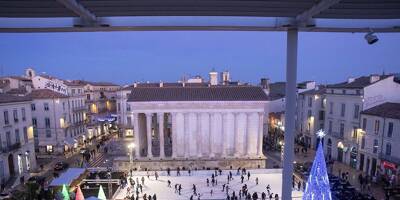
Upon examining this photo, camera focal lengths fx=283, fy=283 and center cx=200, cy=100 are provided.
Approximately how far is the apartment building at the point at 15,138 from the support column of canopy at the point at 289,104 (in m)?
26.8

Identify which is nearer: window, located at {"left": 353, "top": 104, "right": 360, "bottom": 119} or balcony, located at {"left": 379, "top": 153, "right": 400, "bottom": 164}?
balcony, located at {"left": 379, "top": 153, "right": 400, "bottom": 164}

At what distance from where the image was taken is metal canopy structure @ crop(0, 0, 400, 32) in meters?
3.66

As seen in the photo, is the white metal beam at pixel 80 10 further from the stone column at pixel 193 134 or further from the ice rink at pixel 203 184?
the stone column at pixel 193 134

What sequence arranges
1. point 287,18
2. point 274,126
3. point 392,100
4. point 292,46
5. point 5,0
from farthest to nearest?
point 274,126 < point 392,100 < point 292,46 < point 287,18 < point 5,0

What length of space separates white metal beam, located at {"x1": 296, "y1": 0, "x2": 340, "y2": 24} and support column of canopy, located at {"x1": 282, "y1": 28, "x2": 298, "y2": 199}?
1.17 ft

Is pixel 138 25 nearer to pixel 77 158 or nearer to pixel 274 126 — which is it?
pixel 77 158

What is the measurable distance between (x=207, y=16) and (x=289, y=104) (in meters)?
2.02

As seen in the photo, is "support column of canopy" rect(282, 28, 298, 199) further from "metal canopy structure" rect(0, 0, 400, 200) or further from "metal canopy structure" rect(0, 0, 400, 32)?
"metal canopy structure" rect(0, 0, 400, 32)

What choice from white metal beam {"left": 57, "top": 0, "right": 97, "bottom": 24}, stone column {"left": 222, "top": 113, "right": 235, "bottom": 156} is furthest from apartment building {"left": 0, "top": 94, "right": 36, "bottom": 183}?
white metal beam {"left": 57, "top": 0, "right": 97, "bottom": 24}

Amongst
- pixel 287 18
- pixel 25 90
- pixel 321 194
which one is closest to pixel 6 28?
pixel 287 18

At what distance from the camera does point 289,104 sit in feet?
15.8

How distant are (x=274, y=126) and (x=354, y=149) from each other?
20835 millimetres

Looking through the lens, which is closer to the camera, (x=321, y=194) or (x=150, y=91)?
(x=321, y=194)

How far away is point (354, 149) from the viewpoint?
2917 centimetres
